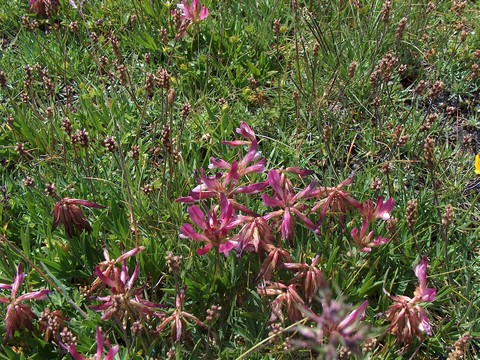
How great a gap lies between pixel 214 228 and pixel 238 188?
0.20 meters

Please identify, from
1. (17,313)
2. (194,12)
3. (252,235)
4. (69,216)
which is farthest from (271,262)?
(194,12)

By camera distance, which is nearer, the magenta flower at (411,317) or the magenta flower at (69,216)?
the magenta flower at (411,317)

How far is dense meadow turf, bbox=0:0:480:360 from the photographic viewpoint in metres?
1.90

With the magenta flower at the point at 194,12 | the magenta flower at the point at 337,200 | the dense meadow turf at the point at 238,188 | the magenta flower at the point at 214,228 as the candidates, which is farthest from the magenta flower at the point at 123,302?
the magenta flower at the point at 194,12

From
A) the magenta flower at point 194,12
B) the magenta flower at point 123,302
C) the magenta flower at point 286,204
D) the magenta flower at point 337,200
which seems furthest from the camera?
the magenta flower at point 194,12

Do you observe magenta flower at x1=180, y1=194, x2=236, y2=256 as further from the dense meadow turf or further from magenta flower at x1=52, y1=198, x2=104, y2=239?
magenta flower at x1=52, y1=198, x2=104, y2=239

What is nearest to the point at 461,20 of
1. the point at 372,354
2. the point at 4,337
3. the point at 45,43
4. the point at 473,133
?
the point at 473,133

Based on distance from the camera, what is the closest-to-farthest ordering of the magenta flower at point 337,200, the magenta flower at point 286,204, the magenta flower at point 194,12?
1. the magenta flower at point 286,204
2. the magenta flower at point 337,200
3. the magenta flower at point 194,12

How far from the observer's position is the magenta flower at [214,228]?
182 centimetres

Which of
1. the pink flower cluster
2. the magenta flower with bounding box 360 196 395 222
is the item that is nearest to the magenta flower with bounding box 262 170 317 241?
the pink flower cluster

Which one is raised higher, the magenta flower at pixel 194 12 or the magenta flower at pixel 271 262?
the magenta flower at pixel 194 12

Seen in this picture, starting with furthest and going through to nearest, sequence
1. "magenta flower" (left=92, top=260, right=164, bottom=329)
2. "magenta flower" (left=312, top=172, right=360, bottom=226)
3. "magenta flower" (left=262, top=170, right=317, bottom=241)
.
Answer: "magenta flower" (left=312, top=172, right=360, bottom=226), "magenta flower" (left=262, top=170, right=317, bottom=241), "magenta flower" (left=92, top=260, right=164, bottom=329)

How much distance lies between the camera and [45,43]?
332 centimetres

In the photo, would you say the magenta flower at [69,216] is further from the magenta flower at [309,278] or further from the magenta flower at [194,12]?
the magenta flower at [194,12]
